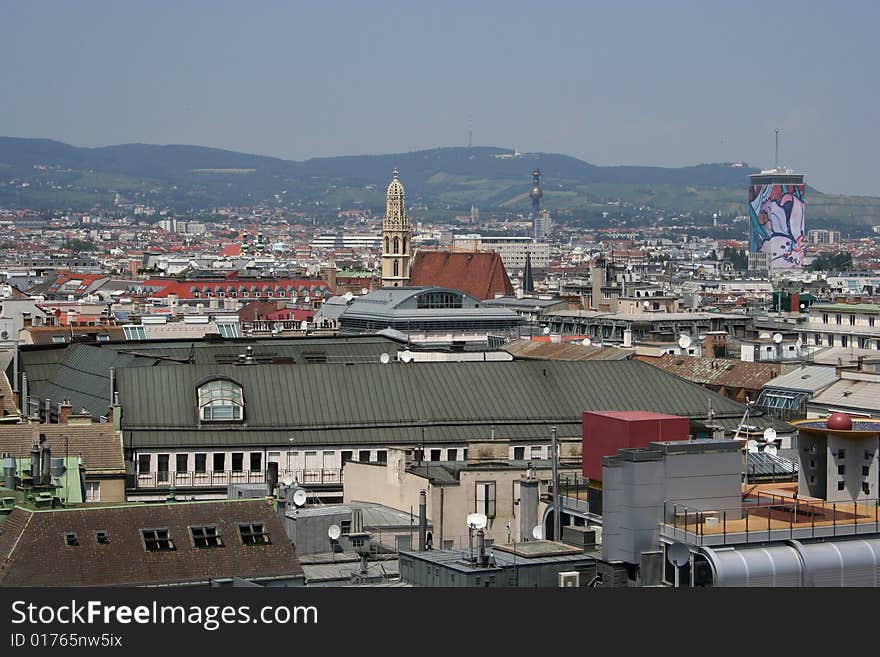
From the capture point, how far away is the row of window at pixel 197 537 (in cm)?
3138

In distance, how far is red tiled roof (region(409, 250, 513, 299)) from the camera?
→ 531 ft

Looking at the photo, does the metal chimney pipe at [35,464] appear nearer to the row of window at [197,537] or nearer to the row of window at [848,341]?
the row of window at [197,537]

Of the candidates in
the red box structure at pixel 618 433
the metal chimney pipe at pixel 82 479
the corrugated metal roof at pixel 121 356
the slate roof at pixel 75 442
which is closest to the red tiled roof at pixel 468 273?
the corrugated metal roof at pixel 121 356

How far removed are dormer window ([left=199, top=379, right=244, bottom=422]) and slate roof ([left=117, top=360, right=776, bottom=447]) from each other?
276 millimetres

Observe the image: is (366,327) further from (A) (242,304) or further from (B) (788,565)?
(B) (788,565)

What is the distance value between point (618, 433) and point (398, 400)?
22.2 meters

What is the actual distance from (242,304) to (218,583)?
4737 inches

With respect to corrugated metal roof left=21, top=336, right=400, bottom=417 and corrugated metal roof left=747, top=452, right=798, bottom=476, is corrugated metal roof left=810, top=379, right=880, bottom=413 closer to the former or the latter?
corrugated metal roof left=21, top=336, right=400, bottom=417

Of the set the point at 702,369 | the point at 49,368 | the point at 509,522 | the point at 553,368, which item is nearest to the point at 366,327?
the point at 702,369

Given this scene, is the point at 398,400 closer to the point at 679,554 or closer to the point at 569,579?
the point at 569,579

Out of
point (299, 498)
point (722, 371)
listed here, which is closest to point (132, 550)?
point (299, 498)

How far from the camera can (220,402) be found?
51562 millimetres

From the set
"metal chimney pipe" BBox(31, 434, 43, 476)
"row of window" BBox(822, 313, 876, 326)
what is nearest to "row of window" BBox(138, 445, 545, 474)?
"metal chimney pipe" BBox(31, 434, 43, 476)

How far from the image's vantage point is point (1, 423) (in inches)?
1875
